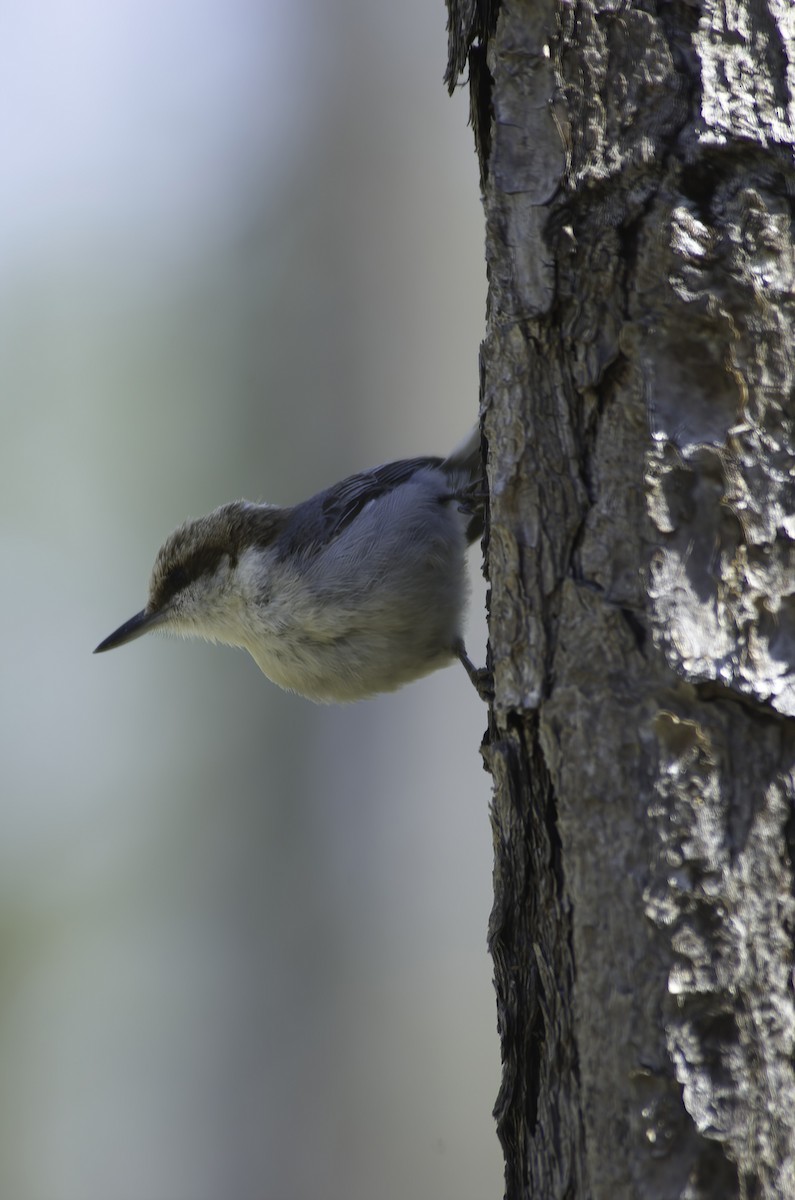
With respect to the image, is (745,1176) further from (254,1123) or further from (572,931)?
(254,1123)

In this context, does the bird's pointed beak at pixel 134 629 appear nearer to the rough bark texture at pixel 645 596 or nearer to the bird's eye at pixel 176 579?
the bird's eye at pixel 176 579

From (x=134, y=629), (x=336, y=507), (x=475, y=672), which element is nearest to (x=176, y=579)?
(x=134, y=629)

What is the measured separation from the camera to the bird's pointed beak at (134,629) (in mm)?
3812

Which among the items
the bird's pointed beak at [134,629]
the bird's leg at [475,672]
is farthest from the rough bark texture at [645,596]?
A: the bird's pointed beak at [134,629]

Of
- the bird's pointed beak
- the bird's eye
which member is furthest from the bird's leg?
the bird's pointed beak

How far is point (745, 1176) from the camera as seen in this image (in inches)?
57.8

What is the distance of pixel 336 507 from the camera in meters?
3.44

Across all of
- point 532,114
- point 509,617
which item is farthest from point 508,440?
point 532,114

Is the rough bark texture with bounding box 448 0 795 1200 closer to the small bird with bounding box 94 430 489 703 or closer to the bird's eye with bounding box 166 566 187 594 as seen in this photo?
the small bird with bounding box 94 430 489 703

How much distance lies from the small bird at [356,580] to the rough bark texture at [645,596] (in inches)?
45.7

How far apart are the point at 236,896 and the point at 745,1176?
5741 millimetres

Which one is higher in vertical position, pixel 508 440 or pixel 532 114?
pixel 532 114

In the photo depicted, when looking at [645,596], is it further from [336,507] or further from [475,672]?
[336,507]

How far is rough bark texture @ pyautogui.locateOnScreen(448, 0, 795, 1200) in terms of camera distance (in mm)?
1532
